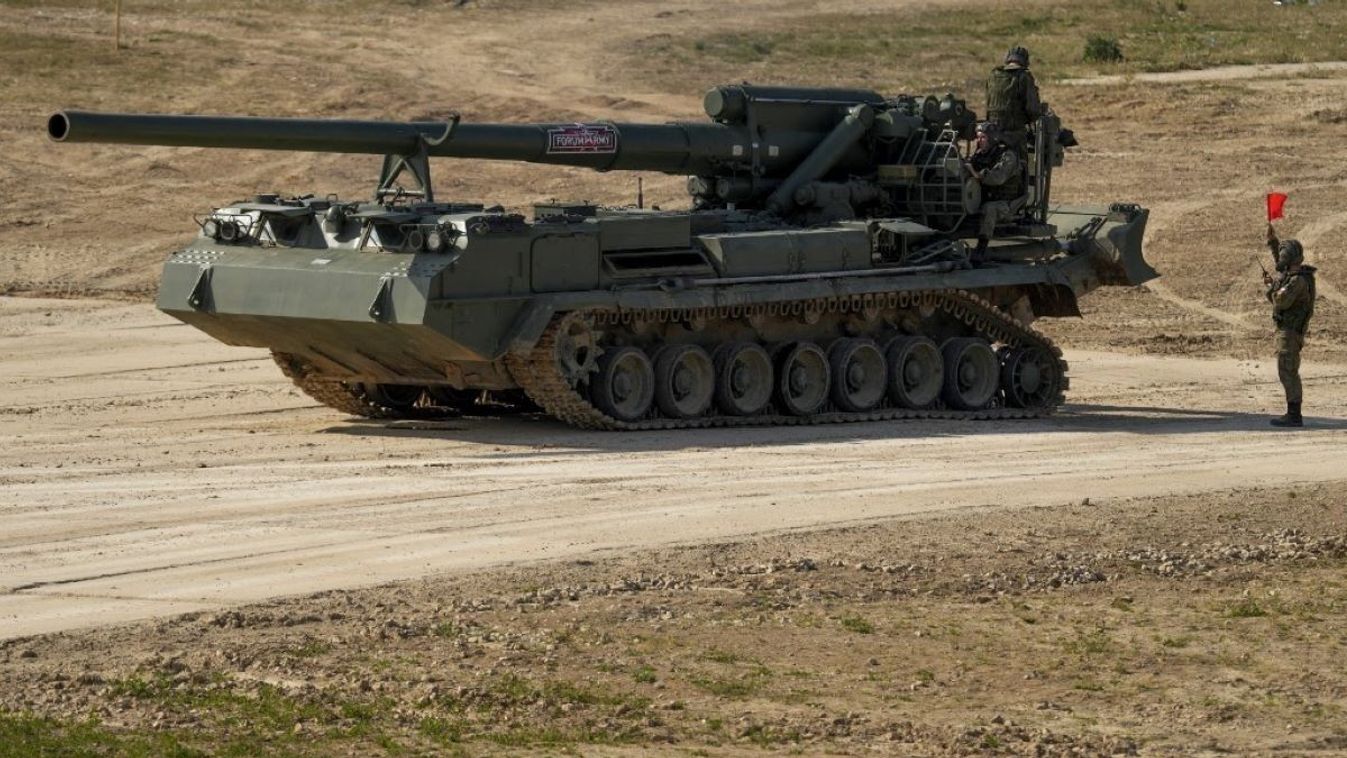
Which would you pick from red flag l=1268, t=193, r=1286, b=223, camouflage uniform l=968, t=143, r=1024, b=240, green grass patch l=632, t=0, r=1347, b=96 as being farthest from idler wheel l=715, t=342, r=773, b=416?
green grass patch l=632, t=0, r=1347, b=96

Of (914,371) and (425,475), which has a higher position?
(914,371)

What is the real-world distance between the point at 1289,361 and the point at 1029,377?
2.36 m

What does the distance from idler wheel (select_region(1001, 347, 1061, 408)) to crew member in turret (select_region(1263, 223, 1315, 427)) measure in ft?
6.88

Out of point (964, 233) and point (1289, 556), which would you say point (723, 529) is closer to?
point (1289, 556)

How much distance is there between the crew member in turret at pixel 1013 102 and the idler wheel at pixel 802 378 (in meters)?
3.02

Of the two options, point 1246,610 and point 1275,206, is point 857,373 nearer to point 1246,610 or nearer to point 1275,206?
point 1275,206

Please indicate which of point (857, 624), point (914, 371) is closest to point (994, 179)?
point (914, 371)

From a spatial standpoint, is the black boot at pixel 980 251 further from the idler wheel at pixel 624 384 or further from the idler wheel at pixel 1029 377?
the idler wheel at pixel 624 384

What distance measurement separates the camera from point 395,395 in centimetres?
2183

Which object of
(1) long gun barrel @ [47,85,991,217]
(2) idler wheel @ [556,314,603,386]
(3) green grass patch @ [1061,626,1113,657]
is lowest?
(3) green grass patch @ [1061,626,1113,657]

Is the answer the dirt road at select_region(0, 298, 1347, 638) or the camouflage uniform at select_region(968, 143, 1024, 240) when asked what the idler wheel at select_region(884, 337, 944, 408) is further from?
the camouflage uniform at select_region(968, 143, 1024, 240)

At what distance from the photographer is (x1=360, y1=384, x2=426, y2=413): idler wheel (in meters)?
21.7

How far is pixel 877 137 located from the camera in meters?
23.4

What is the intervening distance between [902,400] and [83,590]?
1020 centimetres
